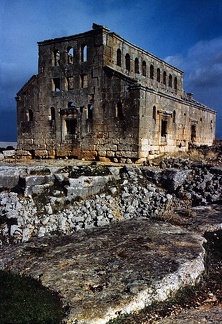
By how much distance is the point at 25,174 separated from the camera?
36.9 feet

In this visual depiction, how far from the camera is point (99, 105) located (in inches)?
687

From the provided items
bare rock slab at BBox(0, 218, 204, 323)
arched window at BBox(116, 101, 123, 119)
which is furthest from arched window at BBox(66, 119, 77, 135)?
bare rock slab at BBox(0, 218, 204, 323)

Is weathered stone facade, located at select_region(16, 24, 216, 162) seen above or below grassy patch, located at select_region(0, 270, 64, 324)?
above

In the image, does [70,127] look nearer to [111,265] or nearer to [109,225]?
[109,225]

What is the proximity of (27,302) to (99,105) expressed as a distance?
14.0 m

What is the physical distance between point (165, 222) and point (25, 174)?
5640 mm

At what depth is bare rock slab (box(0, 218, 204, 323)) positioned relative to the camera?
479 cm

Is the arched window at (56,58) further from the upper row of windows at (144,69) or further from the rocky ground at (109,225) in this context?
the rocky ground at (109,225)

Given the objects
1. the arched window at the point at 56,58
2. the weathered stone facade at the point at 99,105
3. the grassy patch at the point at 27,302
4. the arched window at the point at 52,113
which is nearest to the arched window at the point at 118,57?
the weathered stone facade at the point at 99,105

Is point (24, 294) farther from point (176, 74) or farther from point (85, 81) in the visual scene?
point (176, 74)

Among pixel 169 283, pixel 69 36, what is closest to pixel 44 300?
pixel 169 283

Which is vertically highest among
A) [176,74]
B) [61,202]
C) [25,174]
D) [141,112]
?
[176,74]

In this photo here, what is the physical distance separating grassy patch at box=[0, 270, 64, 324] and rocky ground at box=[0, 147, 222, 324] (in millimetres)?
223

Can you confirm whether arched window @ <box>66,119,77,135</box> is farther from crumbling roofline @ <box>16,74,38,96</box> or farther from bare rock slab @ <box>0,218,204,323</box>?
bare rock slab @ <box>0,218,204,323</box>
